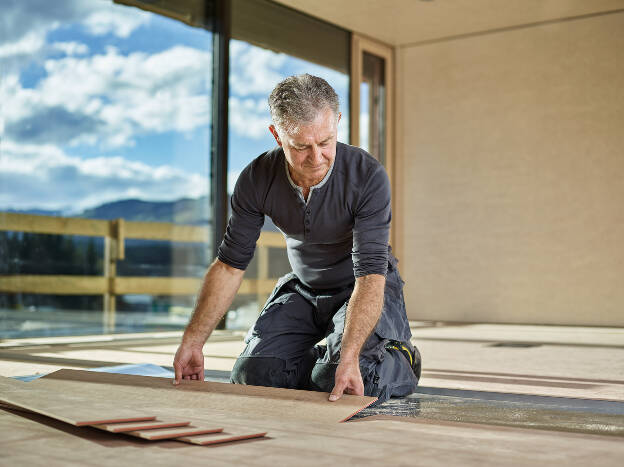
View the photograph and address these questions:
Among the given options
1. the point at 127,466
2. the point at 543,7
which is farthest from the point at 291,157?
the point at 543,7

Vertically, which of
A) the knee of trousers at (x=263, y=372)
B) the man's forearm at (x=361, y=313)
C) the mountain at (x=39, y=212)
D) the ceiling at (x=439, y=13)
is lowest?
the knee of trousers at (x=263, y=372)

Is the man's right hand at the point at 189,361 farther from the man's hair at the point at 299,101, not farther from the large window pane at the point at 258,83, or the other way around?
the large window pane at the point at 258,83

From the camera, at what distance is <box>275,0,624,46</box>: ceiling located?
18.9 ft

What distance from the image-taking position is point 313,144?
1751 millimetres

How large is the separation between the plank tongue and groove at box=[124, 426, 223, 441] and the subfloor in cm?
29

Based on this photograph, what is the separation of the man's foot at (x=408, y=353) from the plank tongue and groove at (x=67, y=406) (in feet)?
2.79

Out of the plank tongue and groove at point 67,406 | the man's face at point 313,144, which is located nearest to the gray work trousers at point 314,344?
the man's face at point 313,144

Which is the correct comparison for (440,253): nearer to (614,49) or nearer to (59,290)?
(614,49)

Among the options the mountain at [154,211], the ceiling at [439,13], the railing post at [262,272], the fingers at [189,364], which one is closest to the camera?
the fingers at [189,364]

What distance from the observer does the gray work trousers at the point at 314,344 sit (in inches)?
77.4

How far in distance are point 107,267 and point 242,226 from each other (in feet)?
9.02

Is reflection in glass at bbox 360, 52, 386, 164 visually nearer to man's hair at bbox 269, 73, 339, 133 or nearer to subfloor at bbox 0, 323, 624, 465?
subfloor at bbox 0, 323, 624, 465

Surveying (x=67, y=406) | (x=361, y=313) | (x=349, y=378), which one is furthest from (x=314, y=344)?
(x=67, y=406)

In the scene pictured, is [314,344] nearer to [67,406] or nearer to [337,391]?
[337,391]
